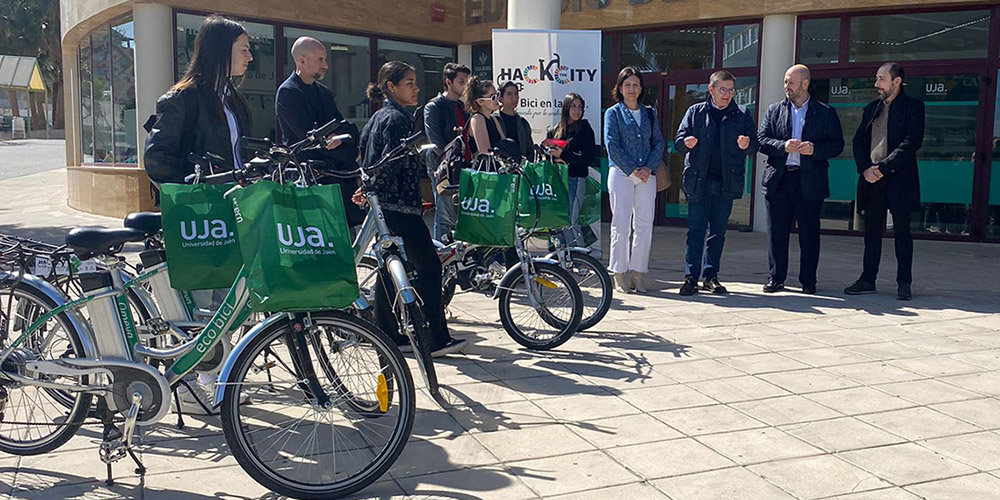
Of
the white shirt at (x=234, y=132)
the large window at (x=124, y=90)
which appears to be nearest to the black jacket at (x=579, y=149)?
the white shirt at (x=234, y=132)

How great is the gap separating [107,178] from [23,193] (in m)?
8.08

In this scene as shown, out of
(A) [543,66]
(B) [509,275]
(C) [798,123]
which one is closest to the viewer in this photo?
(B) [509,275]

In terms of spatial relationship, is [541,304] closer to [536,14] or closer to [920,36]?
[536,14]

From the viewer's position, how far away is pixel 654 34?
1322 centimetres

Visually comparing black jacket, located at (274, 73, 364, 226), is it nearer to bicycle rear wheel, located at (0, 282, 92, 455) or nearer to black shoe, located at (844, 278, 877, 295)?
bicycle rear wheel, located at (0, 282, 92, 455)

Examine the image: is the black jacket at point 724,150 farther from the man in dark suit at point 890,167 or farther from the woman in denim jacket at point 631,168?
the man in dark suit at point 890,167

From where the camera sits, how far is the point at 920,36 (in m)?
11.6

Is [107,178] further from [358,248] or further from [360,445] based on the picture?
[360,445]

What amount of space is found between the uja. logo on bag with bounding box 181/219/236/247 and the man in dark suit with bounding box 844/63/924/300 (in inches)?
230

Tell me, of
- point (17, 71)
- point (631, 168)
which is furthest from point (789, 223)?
point (17, 71)

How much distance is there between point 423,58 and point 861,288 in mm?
8995

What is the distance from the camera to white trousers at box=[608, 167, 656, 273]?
7.73 meters

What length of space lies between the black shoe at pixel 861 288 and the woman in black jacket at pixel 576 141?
2535 millimetres

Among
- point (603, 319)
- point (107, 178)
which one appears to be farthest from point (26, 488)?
point (107, 178)
